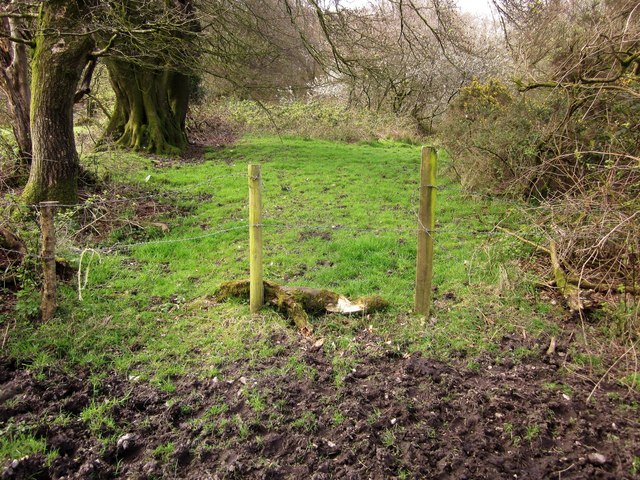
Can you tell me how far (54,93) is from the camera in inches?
270

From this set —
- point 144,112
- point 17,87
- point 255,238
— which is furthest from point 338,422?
Answer: point 144,112

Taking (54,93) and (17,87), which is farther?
(17,87)

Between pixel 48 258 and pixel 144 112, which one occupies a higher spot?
pixel 144 112

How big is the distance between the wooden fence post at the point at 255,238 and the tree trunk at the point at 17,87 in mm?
5949

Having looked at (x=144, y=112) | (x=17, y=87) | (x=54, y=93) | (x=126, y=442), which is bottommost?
(x=126, y=442)

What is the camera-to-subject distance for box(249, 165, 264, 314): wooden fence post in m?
4.20

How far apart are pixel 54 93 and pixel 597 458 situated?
27.3ft

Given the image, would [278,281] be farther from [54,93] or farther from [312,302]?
[54,93]

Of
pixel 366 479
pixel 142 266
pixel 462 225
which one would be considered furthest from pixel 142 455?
pixel 462 225

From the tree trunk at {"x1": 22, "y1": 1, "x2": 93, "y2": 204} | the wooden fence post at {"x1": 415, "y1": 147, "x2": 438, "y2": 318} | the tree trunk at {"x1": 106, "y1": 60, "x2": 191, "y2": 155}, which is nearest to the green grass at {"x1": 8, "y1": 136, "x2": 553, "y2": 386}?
the wooden fence post at {"x1": 415, "y1": 147, "x2": 438, "y2": 318}

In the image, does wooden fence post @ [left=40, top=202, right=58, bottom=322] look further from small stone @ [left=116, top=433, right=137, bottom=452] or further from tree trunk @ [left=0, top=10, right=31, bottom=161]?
tree trunk @ [left=0, top=10, right=31, bottom=161]

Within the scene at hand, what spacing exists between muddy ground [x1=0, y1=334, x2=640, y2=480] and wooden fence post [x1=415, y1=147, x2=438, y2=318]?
32.4 inches

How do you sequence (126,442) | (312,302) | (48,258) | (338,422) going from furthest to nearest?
(312,302)
(48,258)
(338,422)
(126,442)

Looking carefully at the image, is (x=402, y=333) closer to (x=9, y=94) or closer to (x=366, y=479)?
(x=366, y=479)
